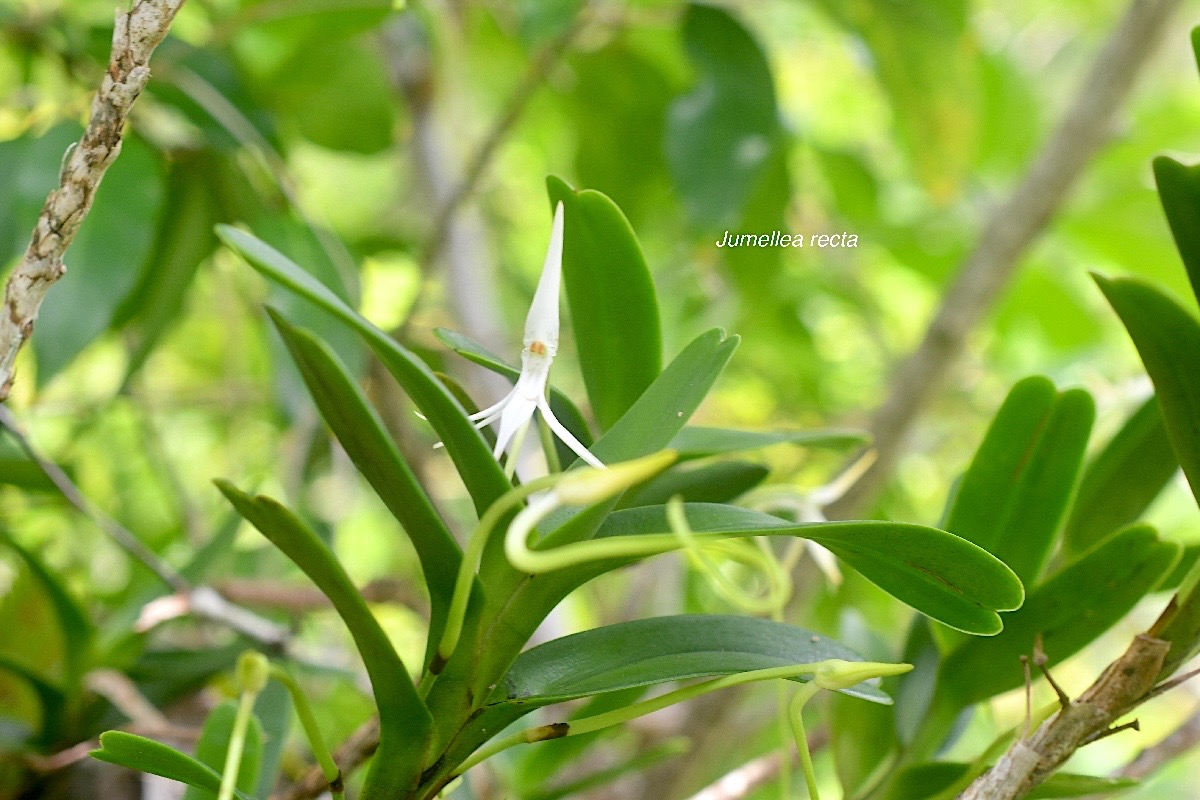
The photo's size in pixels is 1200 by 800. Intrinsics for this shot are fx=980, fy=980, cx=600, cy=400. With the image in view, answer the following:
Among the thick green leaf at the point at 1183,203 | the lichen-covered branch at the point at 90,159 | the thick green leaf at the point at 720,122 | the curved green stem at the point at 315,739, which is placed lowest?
the curved green stem at the point at 315,739

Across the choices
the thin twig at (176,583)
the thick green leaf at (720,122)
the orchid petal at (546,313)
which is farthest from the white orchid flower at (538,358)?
the thick green leaf at (720,122)

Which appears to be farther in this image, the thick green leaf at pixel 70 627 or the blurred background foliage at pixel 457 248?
the blurred background foliage at pixel 457 248

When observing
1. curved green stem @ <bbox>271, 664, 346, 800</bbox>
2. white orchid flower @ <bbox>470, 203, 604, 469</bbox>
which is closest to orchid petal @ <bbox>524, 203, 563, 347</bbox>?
white orchid flower @ <bbox>470, 203, 604, 469</bbox>

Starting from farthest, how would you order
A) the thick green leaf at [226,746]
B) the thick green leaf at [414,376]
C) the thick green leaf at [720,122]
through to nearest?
the thick green leaf at [720,122]
the thick green leaf at [226,746]
the thick green leaf at [414,376]

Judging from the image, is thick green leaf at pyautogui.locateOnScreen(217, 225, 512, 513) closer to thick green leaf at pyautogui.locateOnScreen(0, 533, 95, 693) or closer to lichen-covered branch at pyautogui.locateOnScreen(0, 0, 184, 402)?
lichen-covered branch at pyautogui.locateOnScreen(0, 0, 184, 402)

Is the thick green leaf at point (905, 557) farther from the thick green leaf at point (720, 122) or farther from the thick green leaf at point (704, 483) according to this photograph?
the thick green leaf at point (720, 122)

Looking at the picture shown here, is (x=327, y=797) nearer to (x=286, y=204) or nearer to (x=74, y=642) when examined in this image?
(x=74, y=642)
